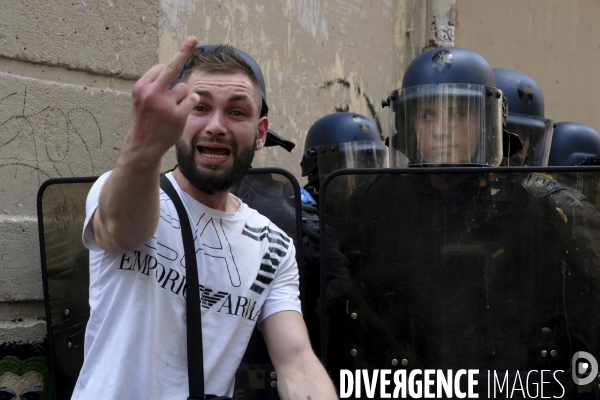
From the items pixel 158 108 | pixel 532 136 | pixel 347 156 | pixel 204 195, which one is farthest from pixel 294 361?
pixel 532 136

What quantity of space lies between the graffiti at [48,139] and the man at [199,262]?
110cm

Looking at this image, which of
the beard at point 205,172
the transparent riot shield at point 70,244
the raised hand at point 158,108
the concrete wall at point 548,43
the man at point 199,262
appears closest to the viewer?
the raised hand at point 158,108

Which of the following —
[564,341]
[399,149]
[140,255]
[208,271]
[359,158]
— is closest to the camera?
[140,255]

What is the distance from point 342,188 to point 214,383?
105 centimetres

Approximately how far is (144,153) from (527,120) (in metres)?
3.34

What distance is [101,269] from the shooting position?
219 cm

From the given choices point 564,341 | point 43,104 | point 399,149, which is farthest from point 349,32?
point 564,341

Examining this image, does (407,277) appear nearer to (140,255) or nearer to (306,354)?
(306,354)

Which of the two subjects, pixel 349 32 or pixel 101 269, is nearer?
pixel 101 269

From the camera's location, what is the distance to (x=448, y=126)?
3.68 meters

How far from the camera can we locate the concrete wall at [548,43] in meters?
8.60

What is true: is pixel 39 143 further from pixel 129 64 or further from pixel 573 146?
pixel 573 146

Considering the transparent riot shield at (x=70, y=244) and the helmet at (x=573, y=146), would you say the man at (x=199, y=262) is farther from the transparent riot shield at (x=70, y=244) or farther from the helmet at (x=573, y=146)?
the helmet at (x=573, y=146)

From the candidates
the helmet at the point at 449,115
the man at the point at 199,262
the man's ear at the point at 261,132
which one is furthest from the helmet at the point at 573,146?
the man at the point at 199,262
